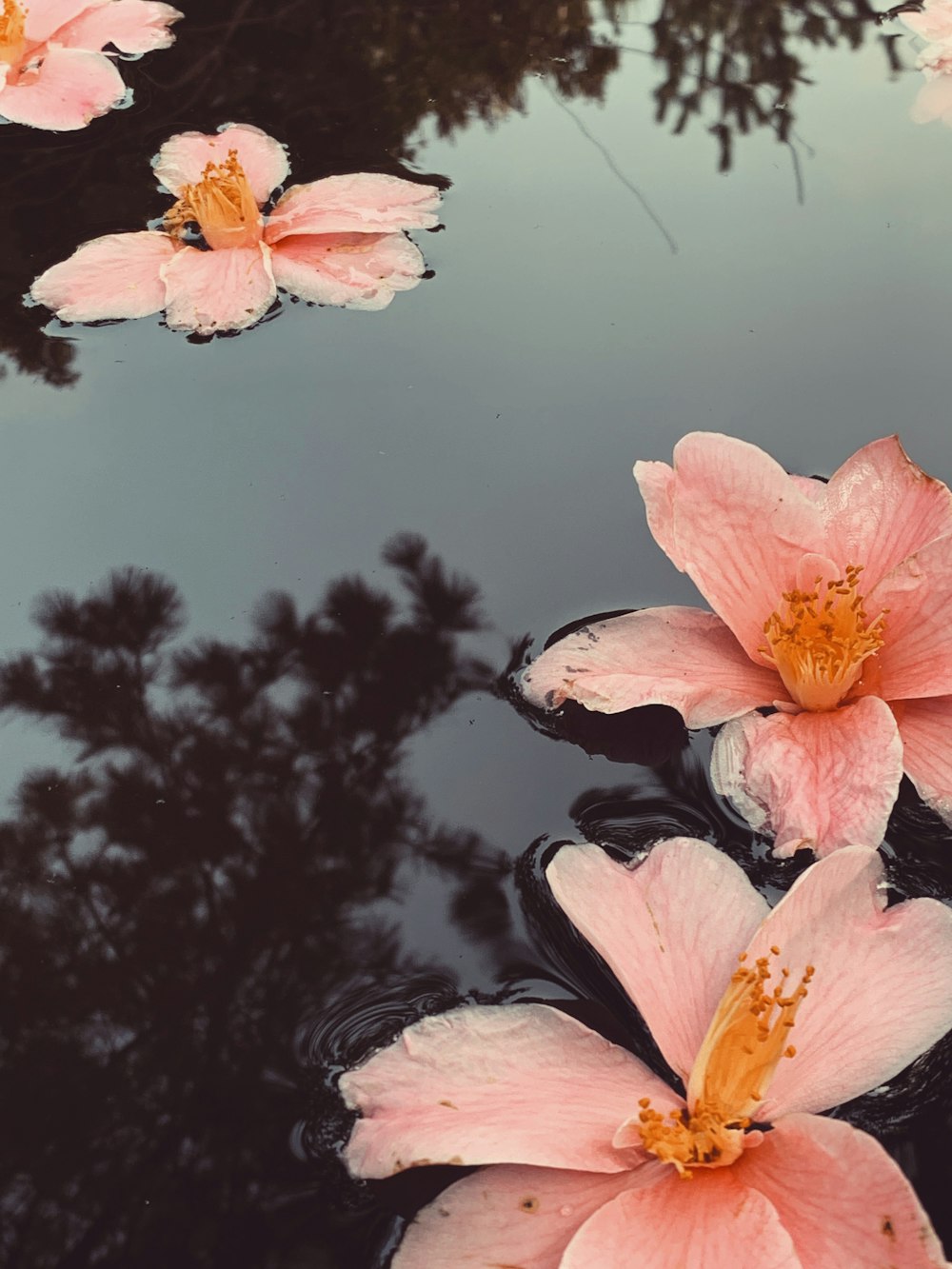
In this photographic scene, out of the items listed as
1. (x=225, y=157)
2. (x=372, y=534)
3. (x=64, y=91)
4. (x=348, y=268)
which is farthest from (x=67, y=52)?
(x=372, y=534)

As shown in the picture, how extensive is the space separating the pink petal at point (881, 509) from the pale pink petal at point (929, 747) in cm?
14

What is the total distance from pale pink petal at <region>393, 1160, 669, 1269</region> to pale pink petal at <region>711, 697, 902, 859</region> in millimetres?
330

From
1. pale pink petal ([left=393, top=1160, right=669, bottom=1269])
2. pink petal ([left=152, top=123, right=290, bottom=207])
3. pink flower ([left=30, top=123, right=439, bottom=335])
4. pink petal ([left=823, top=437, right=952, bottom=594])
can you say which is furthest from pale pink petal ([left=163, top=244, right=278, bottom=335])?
pale pink petal ([left=393, top=1160, right=669, bottom=1269])

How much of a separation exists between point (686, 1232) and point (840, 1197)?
11 cm

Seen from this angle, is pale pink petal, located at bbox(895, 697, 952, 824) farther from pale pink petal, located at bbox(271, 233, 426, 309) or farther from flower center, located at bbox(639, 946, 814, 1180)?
pale pink petal, located at bbox(271, 233, 426, 309)

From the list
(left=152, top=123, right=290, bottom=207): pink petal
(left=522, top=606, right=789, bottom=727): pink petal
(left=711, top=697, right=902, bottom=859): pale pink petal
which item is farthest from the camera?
(left=152, top=123, right=290, bottom=207): pink petal

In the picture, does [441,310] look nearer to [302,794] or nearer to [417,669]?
[417,669]

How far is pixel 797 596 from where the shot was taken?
4.10ft

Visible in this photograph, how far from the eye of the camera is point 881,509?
1323 millimetres

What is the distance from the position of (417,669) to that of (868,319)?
80 cm

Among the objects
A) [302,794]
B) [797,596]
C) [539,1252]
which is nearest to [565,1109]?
[539,1252]

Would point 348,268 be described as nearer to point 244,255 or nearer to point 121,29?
point 244,255

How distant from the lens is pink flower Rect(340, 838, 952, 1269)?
88 centimetres

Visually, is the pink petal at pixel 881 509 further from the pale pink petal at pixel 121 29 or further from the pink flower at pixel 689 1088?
the pale pink petal at pixel 121 29
